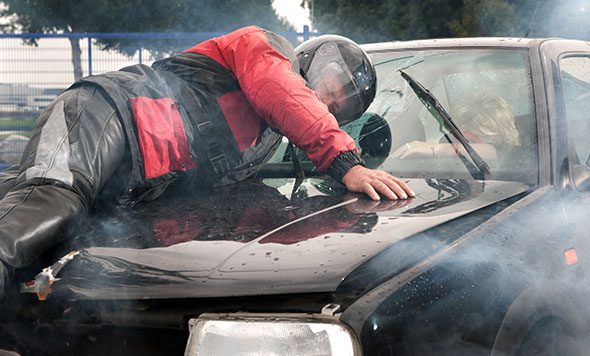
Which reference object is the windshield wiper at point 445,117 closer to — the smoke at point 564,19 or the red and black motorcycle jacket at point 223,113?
the red and black motorcycle jacket at point 223,113

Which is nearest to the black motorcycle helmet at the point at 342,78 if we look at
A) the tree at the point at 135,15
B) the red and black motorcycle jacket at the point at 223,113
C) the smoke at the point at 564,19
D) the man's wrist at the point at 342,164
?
the red and black motorcycle jacket at the point at 223,113

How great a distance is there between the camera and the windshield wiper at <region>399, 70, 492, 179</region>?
278 centimetres

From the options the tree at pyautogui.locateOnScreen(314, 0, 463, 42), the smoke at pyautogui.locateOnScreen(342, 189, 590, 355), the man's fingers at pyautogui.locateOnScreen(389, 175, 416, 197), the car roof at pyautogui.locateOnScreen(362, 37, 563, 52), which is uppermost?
the car roof at pyautogui.locateOnScreen(362, 37, 563, 52)

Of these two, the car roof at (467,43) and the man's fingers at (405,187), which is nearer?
the man's fingers at (405,187)

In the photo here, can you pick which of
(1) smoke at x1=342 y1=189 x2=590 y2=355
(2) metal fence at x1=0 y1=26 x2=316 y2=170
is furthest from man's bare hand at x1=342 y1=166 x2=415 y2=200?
(2) metal fence at x1=0 y1=26 x2=316 y2=170

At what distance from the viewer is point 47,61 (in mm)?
9836

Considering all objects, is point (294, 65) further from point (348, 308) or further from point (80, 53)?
point (80, 53)

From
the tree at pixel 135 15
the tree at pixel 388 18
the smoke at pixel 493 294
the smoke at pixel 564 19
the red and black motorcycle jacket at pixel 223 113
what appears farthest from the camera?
the tree at pixel 388 18

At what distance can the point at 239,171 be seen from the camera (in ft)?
9.62

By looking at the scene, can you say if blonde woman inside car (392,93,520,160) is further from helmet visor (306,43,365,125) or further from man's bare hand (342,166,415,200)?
man's bare hand (342,166,415,200)

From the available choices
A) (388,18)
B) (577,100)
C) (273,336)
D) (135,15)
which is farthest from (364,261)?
(135,15)

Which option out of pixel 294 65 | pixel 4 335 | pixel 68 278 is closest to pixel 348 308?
pixel 68 278

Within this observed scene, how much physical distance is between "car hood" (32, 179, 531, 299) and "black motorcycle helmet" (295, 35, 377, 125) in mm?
575

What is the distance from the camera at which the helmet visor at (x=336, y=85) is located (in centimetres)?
308
